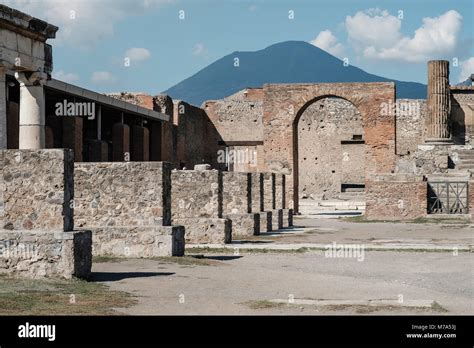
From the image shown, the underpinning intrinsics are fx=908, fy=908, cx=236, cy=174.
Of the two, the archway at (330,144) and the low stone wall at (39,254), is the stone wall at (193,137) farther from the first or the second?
the low stone wall at (39,254)

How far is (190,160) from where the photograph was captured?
140ft

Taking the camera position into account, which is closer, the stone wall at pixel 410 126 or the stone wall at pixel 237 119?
the stone wall at pixel 237 119

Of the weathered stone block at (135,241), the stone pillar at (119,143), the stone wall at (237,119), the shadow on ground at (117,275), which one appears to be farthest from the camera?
the stone wall at (237,119)

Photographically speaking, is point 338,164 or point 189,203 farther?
point 338,164

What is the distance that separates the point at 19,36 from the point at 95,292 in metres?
7.73

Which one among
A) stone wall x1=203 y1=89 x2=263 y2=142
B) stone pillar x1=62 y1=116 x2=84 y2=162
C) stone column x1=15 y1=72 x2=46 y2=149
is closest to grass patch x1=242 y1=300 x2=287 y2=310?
stone column x1=15 y1=72 x2=46 y2=149

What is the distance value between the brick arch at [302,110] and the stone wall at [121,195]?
68.8 feet

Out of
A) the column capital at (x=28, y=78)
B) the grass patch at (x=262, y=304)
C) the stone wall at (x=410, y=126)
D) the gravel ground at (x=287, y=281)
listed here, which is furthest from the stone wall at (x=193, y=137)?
the grass patch at (x=262, y=304)

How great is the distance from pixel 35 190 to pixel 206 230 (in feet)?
25.8

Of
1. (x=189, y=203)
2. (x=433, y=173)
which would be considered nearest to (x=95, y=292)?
(x=189, y=203)

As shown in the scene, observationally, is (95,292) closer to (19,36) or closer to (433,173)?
(19,36)

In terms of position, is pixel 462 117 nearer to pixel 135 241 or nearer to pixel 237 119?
pixel 237 119

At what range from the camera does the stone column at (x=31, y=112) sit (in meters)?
16.8

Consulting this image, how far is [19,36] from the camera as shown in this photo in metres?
16.6
